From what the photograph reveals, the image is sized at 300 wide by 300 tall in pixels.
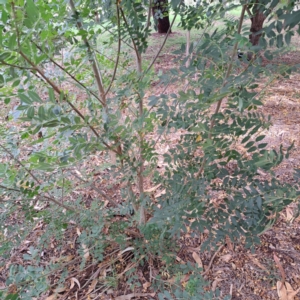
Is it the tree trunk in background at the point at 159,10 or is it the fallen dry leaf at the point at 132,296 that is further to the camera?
the fallen dry leaf at the point at 132,296

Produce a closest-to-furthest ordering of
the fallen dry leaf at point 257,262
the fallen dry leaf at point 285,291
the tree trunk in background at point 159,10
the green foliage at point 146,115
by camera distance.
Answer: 1. the green foliage at point 146,115
2. the tree trunk in background at point 159,10
3. the fallen dry leaf at point 285,291
4. the fallen dry leaf at point 257,262

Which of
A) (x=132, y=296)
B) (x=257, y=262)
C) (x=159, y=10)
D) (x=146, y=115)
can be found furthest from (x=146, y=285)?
(x=159, y=10)

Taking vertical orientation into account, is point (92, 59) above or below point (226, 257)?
above

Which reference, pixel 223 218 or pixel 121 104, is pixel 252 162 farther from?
pixel 121 104

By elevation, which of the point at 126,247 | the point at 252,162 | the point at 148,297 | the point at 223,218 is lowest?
the point at 148,297

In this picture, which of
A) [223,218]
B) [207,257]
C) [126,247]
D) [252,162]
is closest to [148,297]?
[126,247]

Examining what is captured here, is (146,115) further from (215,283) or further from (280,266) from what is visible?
(280,266)

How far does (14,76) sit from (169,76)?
386 mm

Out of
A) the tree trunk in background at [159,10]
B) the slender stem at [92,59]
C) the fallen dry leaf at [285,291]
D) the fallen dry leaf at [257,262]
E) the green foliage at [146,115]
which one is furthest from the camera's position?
the fallen dry leaf at [257,262]

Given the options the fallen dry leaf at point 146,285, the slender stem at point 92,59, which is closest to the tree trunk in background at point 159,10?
the slender stem at point 92,59

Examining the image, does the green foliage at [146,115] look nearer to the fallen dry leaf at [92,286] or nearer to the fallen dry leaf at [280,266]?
the fallen dry leaf at [92,286]

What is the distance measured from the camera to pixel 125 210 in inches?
49.3

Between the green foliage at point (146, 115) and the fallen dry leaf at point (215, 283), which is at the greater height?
the green foliage at point (146, 115)

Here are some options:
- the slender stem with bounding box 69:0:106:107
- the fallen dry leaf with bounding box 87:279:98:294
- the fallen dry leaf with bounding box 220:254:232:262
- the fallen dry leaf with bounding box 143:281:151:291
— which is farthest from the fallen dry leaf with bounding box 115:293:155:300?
the slender stem with bounding box 69:0:106:107
